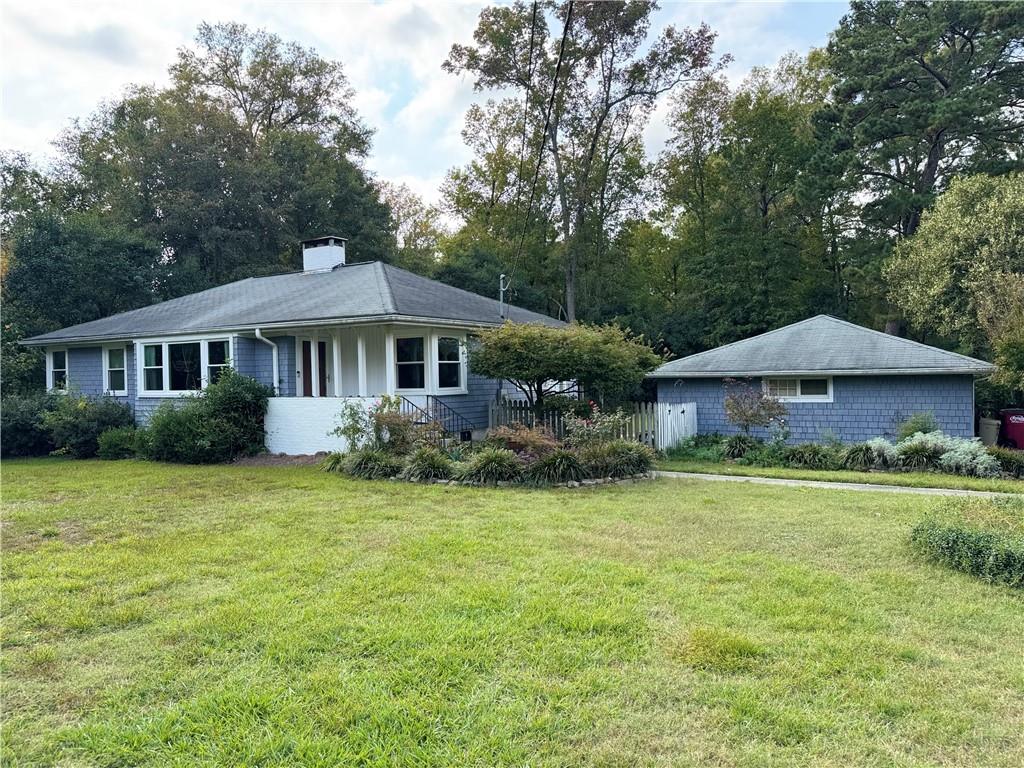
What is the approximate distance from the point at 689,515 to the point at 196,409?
10586mm

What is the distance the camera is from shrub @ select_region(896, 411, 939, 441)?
12.6 m

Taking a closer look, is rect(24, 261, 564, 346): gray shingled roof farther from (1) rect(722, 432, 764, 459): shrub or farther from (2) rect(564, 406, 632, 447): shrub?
(1) rect(722, 432, 764, 459): shrub

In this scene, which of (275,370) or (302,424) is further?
(275,370)

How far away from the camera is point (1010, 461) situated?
10.6m

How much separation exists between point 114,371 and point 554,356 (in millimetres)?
12907

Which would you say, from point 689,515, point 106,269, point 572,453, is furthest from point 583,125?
point 689,515

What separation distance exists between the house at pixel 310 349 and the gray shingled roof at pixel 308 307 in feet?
0.17

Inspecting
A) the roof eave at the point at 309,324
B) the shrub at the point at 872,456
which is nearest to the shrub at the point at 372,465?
the roof eave at the point at 309,324

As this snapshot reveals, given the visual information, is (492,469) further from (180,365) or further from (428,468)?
(180,365)

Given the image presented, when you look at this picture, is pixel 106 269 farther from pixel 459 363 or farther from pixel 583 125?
pixel 583 125

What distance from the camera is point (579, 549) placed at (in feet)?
19.3

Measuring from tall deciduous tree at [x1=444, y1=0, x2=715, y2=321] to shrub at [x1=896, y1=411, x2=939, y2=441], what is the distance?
15456 mm

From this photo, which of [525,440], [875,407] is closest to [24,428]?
[525,440]

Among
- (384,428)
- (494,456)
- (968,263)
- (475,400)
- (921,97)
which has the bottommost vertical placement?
(494,456)
